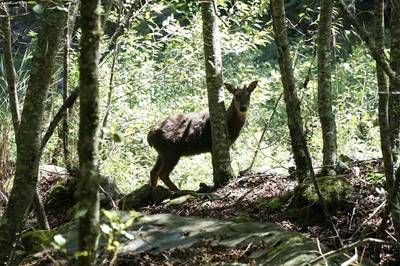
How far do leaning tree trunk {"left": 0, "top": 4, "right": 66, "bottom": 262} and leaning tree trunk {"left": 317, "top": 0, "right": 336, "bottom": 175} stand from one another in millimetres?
2736

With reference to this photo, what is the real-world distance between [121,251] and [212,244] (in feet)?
2.14

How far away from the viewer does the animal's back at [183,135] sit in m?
8.95

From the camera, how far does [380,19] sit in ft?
17.0

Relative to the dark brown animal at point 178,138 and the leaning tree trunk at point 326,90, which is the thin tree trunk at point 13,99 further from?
the dark brown animal at point 178,138

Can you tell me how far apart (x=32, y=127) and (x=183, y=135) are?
4805mm

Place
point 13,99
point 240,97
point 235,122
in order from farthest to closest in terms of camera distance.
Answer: point 240,97, point 235,122, point 13,99

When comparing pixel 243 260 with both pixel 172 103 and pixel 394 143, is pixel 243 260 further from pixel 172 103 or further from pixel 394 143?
pixel 172 103

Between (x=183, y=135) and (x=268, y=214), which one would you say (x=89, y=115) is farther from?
(x=183, y=135)

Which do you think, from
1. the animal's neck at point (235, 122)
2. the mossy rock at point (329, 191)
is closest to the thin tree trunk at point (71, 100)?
the mossy rock at point (329, 191)

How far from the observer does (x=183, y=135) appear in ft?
29.9

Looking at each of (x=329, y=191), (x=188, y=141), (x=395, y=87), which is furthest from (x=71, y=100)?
(x=188, y=141)

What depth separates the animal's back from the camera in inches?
352

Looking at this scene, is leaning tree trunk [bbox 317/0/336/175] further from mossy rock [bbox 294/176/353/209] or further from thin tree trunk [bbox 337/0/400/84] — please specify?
thin tree trunk [bbox 337/0/400/84]

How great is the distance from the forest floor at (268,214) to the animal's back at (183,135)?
4.59 ft
